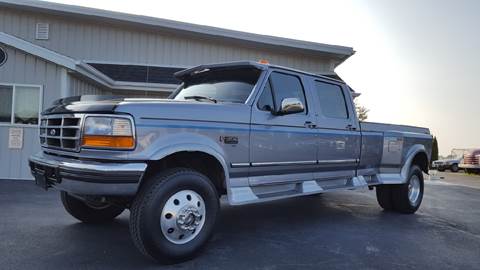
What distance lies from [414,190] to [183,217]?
534 centimetres

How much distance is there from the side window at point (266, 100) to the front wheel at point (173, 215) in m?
1.28

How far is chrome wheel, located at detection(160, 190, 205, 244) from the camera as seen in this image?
13.0ft

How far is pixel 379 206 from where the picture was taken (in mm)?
8352

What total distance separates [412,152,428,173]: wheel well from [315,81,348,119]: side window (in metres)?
2.26

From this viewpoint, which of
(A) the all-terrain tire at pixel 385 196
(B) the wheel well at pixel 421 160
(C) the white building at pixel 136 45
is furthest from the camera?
(C) the white building at pixel 136 45

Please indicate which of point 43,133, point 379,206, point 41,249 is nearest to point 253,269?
Result: point 41,249

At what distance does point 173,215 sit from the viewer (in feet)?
13.1

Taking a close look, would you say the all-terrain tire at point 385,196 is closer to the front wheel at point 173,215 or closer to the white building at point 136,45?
the front wheel at point 173,215

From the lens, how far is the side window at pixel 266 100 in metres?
5.02

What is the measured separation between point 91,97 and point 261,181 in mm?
2153

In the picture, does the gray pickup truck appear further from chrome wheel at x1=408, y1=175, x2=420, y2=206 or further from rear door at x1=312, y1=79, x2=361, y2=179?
chrome wheel at x1=408, y1=175, x2=420, y2=206

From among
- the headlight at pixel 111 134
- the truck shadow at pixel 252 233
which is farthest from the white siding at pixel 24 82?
the headlight at pixel 111 134

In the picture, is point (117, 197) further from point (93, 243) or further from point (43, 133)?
point (43, 133)

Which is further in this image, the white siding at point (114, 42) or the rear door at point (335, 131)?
the white siding at point (114, 42)
